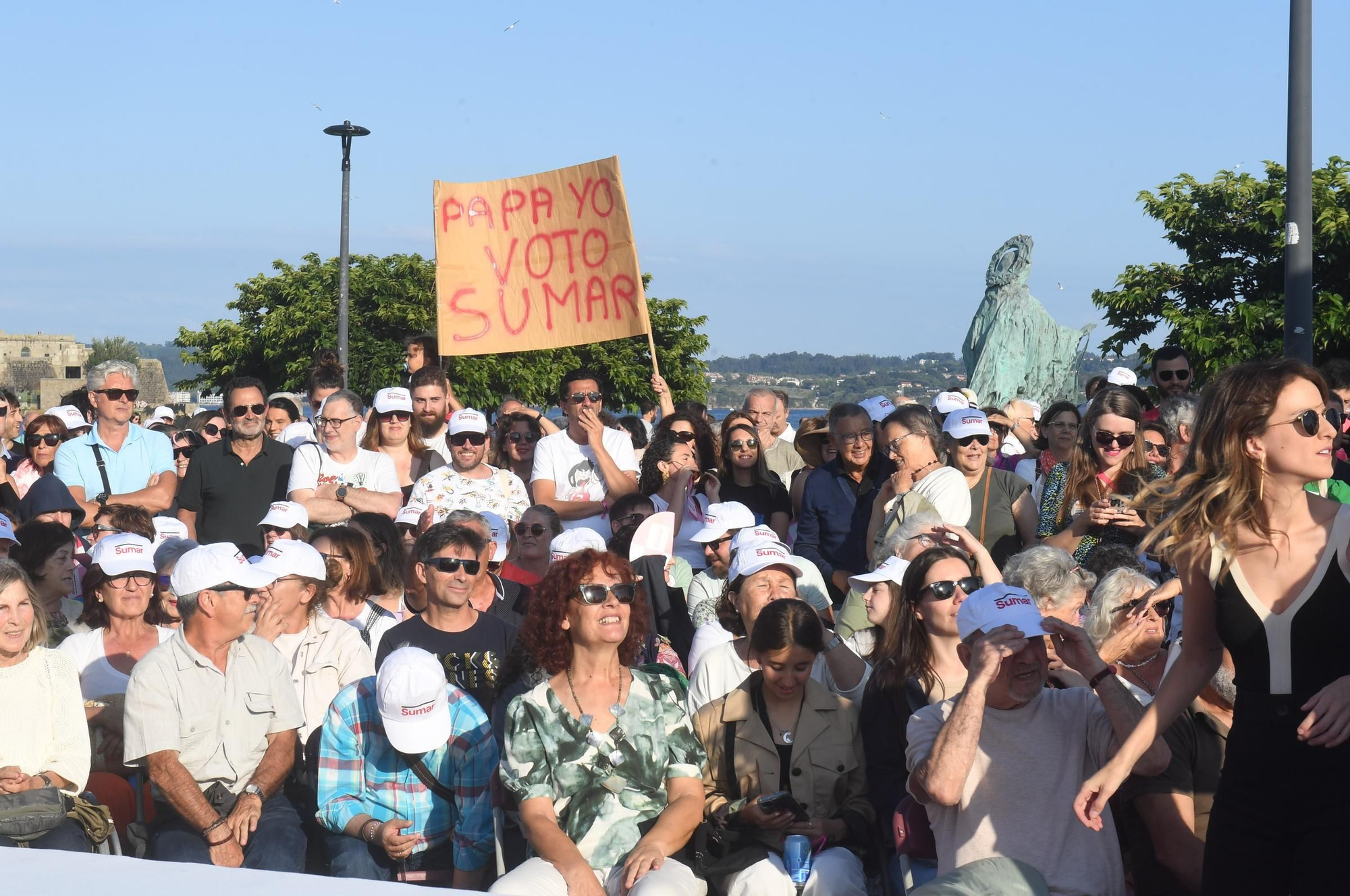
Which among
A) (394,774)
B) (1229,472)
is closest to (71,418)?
(394,774)

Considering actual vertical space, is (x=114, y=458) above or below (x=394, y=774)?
above

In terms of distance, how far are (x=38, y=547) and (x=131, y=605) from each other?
941 millimetres

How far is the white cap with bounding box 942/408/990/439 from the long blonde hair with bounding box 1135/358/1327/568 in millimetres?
3921

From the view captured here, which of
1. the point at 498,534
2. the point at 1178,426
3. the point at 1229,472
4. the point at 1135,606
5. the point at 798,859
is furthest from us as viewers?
the point at 498,534

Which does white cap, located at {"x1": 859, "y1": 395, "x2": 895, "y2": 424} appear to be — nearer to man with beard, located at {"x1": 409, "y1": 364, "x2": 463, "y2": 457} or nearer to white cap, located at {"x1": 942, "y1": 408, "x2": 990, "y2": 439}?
white cap, located at {"x1": 942, "y1": 408, "x2": 990, "y2": 439}

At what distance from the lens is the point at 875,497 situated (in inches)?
Answer: 295

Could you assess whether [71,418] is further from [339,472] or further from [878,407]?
[878,407]

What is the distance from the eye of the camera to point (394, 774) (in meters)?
5.20

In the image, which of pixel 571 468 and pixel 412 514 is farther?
pixel 571 468

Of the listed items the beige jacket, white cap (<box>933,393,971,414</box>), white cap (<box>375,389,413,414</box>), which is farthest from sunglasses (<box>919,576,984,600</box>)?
white cap (<box>933,393,971,414</box>)

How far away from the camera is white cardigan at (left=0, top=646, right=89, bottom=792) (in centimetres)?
529

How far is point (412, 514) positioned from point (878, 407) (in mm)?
3112

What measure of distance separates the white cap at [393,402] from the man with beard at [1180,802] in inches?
212

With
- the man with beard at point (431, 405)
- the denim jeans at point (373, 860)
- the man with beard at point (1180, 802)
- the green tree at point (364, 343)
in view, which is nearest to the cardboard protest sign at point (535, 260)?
the man with beard at point (431, 405)
